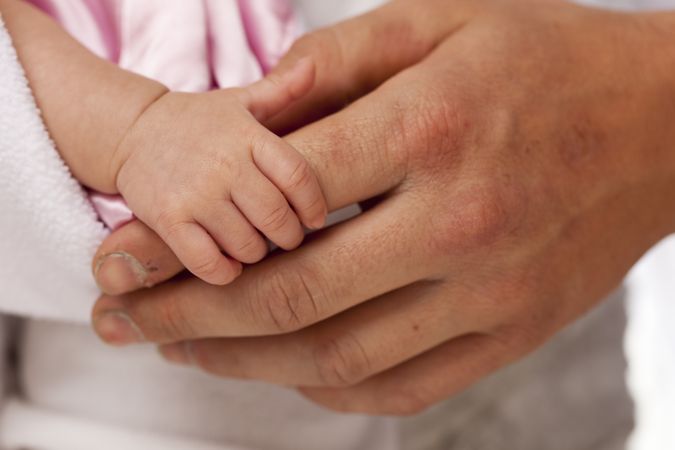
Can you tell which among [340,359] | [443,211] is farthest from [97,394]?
[443,211]

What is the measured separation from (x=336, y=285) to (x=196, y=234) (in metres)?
0.12

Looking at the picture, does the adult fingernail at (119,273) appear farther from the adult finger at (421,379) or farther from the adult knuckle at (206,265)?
the adult finger at (421,379)

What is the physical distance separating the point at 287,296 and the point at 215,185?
0.36 feet

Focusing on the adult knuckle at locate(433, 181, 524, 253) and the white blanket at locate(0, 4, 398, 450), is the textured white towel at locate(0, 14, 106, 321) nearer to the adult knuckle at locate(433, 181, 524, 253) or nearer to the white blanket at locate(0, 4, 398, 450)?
the white blanket at locate(0, 4, 398, 450)

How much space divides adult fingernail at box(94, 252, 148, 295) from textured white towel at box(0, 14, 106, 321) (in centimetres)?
4

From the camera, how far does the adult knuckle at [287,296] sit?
622 millimetres

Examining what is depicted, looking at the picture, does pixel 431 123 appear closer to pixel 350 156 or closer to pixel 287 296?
pixel 350 156

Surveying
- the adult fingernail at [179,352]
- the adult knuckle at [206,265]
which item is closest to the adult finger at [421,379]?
the adult fingernail at [179,352]

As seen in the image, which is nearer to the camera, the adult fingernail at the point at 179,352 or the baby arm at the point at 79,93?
the baby arm at the point at 79,93

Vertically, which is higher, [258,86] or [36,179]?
[258,86]

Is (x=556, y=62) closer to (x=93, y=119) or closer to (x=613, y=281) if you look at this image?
(x=613, y=281)

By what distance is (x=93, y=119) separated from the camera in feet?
2.01

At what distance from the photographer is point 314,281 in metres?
0.62

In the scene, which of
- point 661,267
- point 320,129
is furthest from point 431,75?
point 661,267
